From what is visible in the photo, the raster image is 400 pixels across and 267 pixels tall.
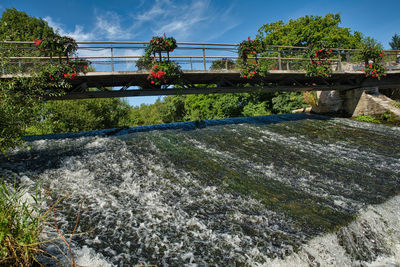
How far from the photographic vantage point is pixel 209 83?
46.8ft

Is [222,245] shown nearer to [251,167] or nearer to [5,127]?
[251,167]

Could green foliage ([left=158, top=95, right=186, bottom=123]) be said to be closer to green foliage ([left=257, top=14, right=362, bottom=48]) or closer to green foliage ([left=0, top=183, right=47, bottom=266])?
green foliage ([left=257, top=14, right=362, bottom=48])

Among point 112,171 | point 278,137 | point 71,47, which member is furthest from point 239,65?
point 112,171

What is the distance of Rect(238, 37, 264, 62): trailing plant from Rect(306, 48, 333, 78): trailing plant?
12.0 ft

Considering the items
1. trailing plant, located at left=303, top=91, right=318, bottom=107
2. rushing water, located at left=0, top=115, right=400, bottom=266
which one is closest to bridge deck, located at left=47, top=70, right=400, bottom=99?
rushing water, located at left=0, top=115, right=400, bottom=266

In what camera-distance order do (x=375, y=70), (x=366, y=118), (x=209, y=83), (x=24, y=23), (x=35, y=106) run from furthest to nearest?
(x=24, y=23) → (x=366, y=118) → (x=375, y=70) → (x=209, y=83) → (x=35, y=106)

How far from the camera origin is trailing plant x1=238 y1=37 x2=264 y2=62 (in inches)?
489

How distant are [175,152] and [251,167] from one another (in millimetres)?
2924

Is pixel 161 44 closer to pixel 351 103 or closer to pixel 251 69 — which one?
pixel 251 69

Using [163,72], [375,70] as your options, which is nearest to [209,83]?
[163,72]

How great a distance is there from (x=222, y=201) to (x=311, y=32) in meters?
35.0

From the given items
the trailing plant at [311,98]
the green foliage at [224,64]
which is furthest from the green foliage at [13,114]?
the trailing plant at [311,98]

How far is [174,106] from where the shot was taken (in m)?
41.0

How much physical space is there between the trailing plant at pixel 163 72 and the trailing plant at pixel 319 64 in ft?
27.0
